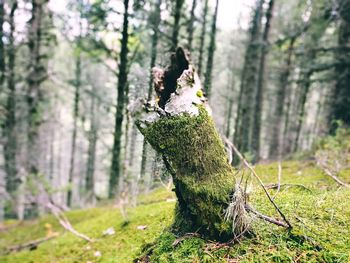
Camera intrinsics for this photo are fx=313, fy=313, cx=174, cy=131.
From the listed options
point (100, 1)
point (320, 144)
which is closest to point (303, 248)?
point (320, 144)

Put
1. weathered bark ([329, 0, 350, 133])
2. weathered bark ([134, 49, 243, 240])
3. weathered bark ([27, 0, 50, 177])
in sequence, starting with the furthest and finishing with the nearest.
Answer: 1. weathered bark ([27, 0, 50, 177])
2. weathered bark ([329, 0, 350, 133])
3. weathered bark ([134, 49, 243, 240])

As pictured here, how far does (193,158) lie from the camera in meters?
2.59

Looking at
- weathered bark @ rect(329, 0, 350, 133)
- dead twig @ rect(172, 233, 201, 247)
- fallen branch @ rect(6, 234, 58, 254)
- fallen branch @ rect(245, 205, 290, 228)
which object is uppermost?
weathered bark @ rect(329, 0, 350, 133)

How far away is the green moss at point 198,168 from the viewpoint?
251 cm

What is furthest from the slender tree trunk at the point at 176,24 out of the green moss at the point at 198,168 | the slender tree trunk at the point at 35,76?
the green moss at the point at 198,168

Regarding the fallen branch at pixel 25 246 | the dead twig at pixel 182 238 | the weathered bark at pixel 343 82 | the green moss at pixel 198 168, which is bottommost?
the fallen branch at pixel 25 246

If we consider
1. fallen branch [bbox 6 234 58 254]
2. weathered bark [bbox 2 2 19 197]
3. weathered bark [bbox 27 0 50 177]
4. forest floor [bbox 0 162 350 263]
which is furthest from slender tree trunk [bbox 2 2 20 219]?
forest floor [bbox 0 162 350 263]

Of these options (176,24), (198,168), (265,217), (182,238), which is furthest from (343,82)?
(182,238)

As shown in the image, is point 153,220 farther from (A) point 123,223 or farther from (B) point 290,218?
(B) point 290,218

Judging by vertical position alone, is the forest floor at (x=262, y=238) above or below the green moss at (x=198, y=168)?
below

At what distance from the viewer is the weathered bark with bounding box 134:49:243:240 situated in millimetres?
2518

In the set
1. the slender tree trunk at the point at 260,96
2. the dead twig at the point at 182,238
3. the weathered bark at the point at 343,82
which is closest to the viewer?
the dead twig at the point at 182,238

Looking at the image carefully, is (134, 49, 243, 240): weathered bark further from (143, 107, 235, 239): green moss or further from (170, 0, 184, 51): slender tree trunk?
(170, 0, 184, 51): slender tree trunk

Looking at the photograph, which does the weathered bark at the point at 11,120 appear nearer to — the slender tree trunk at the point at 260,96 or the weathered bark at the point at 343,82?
the slender tree trunk at the point at 260,96
